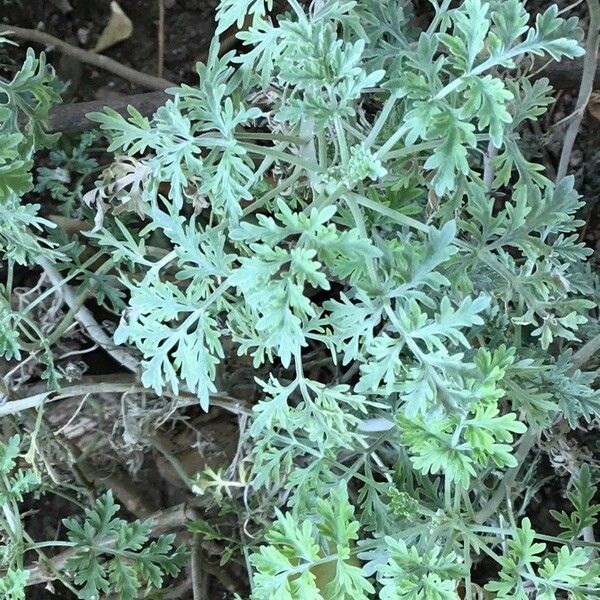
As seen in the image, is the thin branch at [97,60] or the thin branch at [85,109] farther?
the thin branch at [97,60]

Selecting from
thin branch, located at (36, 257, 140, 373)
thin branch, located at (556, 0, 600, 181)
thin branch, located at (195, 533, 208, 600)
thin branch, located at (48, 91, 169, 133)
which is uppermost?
thin branch, located at (556, 0, 600, 181)

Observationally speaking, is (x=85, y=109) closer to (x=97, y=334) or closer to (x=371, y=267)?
(x=97, y=334)

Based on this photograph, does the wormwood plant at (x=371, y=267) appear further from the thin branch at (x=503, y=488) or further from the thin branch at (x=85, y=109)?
the thin branch at (x=85, y=109)

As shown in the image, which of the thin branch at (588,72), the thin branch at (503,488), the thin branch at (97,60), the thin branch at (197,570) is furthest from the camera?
the thin branch at (97,60)

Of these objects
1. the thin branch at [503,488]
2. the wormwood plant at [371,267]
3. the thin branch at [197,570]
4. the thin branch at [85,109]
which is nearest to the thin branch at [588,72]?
the wormwood plant at [371,267]

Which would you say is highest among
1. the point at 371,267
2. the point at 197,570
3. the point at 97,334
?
the point at 371,267

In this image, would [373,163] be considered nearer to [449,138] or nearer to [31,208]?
[449,138]

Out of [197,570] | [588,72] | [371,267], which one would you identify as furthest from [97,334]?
[588,72]

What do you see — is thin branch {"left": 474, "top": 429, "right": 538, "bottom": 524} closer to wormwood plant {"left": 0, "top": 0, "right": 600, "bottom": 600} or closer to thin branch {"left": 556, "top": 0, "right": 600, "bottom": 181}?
wormwood plant {"left": 0, "top": 0, "right": 600, "bottom": 600}

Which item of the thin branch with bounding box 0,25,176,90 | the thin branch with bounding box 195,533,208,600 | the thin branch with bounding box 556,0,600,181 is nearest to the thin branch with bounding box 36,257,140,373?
the thin branch with bounding box 195,533,208,600
